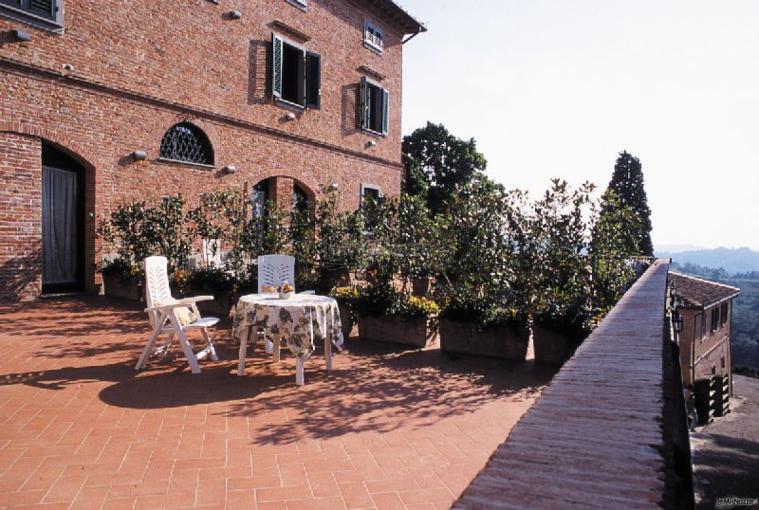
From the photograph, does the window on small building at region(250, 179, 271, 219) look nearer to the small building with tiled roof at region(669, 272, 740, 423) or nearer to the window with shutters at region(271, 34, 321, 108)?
the window with shutters at region(271, 34, 321, 108)

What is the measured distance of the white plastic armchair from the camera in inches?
255

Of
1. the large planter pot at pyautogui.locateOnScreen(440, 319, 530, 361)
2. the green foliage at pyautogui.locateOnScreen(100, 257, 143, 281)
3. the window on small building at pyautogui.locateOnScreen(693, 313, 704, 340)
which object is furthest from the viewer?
the window on small building at pyautogui.locateOnScreen(693, 313, 704, 340)

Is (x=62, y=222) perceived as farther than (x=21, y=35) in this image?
Yes

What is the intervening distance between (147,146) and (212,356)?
6511mm

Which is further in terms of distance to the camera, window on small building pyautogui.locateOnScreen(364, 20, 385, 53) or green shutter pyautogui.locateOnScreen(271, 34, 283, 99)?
window on small building pyautogui.locateOnScreen(364, 20, 385, 53)

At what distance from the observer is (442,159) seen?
1011 inches

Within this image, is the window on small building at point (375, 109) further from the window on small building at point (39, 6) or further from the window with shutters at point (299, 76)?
the window on small building at point (39, 6)

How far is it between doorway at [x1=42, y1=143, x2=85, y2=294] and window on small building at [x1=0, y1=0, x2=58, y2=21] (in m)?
2.14

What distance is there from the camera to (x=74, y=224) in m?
9.52

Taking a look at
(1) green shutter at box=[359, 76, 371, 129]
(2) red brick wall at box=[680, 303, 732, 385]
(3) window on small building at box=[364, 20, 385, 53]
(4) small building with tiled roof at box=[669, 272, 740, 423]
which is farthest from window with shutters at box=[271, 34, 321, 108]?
(2) red brick wall at box=[680, 303, 732, 385]

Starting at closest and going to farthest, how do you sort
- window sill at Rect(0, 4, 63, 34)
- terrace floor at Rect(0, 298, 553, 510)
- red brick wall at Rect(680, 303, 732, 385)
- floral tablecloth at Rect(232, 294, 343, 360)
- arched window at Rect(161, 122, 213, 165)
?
terrace floor at Rect(0, 298, 553, 510), floral tablecloth at Rect(232, 294, 343, 360), window sill at Rect(0, 4, 63, 34), arched window at Rect(161, 122, 213, 165), red brick wall at Rect(680, 303, 732, 385)

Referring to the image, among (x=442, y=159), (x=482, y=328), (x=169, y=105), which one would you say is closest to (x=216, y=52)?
(x=169, y=105)

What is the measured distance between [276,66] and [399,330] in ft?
29.8

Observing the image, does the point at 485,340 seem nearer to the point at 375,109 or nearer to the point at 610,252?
the point at 610,252
